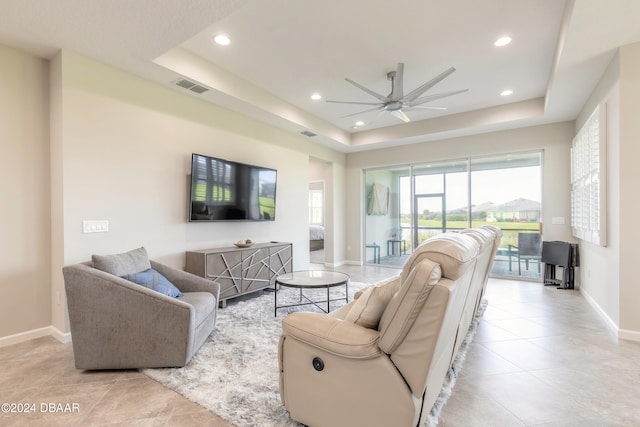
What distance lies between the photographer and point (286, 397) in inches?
67.5

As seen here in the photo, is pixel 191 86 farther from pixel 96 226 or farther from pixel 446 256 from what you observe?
pixel 446 256

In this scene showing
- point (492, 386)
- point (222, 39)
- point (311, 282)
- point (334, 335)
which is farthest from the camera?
point (311, 282)

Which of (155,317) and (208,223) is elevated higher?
(208,223)

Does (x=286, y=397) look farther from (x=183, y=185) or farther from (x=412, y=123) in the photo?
(x=412, y=123)

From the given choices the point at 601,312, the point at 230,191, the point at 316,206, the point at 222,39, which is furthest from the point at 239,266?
the point at 316,206

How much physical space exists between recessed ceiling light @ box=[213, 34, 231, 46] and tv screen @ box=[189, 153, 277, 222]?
135 cm

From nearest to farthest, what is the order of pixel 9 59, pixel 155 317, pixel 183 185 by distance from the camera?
pixel 155 317 < pixel 9 59 < pixel 183 185

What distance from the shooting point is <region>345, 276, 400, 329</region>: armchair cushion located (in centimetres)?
156

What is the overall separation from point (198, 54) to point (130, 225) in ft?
6.94

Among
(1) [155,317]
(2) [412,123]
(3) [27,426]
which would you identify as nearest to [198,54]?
(1) [155,317]

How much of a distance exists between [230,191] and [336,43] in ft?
7.87

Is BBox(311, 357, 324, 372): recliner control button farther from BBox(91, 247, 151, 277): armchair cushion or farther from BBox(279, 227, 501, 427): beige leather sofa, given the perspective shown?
BBox(91, 247, 151, 277): armchair cushion

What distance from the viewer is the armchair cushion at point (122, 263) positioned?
253 centimetres

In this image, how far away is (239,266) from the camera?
422 centimetres
